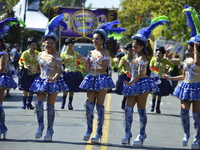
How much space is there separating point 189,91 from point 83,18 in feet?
55.0

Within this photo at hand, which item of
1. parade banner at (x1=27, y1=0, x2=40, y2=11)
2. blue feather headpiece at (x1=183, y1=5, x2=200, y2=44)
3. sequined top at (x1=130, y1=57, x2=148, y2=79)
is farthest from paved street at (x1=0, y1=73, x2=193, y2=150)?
parade banner at (x1=27, y1=0, x2=40, y2=11)

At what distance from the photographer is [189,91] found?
27.8 feet

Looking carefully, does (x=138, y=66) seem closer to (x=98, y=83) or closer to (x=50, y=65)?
(x=98, y=83)

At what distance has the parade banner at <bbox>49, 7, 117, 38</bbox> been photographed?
24.6 meters

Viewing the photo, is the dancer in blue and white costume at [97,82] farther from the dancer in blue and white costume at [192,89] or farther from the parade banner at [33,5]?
the parade banner at [33,5]

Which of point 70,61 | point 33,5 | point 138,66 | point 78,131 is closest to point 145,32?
point 138,66

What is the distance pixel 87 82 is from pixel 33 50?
5329 millimetres

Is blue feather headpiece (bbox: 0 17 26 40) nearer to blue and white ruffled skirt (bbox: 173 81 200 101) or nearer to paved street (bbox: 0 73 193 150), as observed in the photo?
paved street (bbox: 0 73 193 150)

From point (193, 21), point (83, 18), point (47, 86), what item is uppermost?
point (83, 18)

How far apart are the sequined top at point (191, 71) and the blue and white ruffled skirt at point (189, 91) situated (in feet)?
0.26

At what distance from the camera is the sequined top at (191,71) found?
846 cm

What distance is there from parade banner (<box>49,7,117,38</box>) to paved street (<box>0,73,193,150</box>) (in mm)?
9785

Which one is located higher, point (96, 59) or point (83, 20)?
point (83, 20)

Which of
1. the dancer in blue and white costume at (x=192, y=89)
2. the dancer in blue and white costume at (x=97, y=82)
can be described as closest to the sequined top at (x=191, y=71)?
the dancer in blue and white costume at (x=192, y=89)
